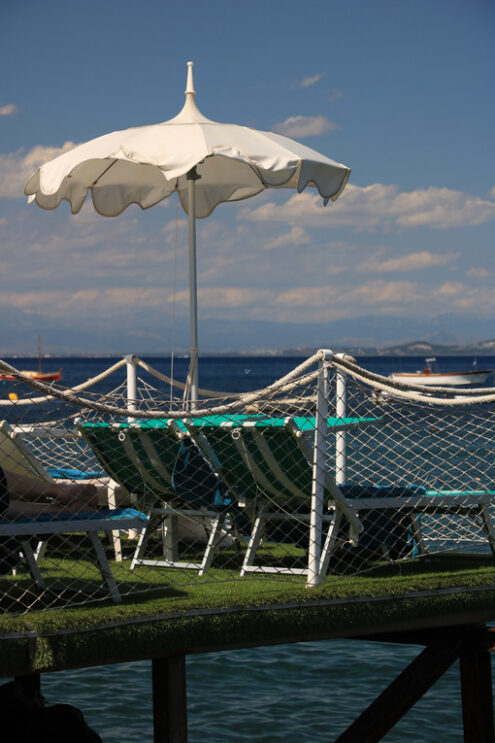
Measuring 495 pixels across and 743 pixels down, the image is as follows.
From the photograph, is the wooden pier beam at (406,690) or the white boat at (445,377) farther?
the white boat at (445,377)

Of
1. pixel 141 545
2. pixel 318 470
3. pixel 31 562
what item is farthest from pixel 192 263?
pixel 31 562

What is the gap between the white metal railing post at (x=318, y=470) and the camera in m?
5.39

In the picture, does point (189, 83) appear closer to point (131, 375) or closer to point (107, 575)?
point (131, 375)

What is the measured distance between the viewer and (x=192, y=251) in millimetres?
8016

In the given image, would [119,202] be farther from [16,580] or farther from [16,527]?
[16,527]

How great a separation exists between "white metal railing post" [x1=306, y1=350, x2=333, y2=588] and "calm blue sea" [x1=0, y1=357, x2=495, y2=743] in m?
2.55

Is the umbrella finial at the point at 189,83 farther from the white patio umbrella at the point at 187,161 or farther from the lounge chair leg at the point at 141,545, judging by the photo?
the lounge chair leg at the point at 141,545

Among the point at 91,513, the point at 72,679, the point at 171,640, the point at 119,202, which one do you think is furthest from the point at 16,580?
the point at 119,202

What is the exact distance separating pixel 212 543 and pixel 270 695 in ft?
9.41

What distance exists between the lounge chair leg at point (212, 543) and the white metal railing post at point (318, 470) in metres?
0.73

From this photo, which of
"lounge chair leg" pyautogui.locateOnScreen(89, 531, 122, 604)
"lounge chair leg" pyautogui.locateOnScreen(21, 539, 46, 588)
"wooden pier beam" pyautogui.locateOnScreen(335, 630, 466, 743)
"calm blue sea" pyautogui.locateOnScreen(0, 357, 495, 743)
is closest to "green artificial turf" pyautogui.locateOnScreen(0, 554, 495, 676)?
"lounge chair leg" pyautogui.locateOnScreen(89, 531, 122, 604)

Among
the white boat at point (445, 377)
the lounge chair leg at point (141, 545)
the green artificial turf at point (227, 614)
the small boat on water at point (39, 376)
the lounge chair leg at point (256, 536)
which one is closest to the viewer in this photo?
the green artificial turf at point (227, 614)

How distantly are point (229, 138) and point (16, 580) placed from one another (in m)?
3.22

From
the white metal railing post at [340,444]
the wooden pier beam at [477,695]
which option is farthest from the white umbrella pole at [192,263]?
the wooden pier beam at [477,695]
